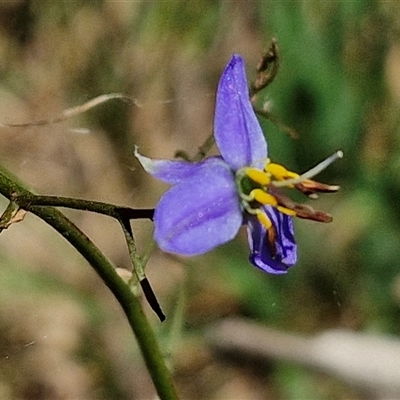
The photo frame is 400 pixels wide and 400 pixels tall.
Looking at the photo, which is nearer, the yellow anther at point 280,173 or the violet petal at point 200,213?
the violet petal at point 200,213

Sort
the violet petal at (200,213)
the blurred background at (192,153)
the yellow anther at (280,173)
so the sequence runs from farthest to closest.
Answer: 1. the blurred background at (192,153)
2. the yellow anther at (280,173)
3. the violet petal at (200,213)

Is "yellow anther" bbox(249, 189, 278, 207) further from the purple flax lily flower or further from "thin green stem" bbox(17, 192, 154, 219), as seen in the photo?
"thin green stem" bbox(17, 192, 154, 219)

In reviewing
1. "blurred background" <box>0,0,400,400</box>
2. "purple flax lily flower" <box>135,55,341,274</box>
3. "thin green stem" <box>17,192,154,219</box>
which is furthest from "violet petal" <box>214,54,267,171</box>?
"blurred background" <box>0,0,400,400</box>

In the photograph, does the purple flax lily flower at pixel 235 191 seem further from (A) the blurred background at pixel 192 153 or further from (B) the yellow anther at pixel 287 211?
(A) the blurred background at pixel 192 153

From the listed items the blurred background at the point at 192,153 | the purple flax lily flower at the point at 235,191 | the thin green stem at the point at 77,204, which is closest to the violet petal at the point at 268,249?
the purple flax lily flower at the point at 235,191

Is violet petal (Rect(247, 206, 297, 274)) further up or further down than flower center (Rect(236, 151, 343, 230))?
further down

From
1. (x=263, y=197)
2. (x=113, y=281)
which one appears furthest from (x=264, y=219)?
(x=113, y=281)

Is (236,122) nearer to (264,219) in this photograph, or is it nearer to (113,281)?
(264,219)
